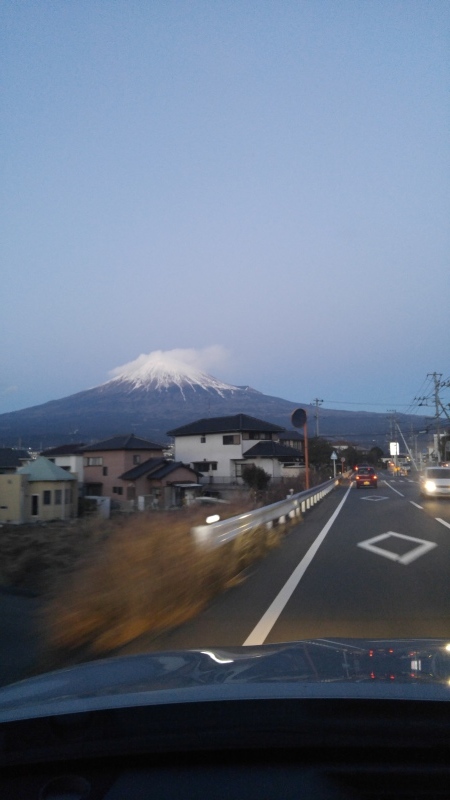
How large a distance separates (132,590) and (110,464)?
43.0 meters

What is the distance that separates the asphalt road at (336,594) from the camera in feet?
23.2

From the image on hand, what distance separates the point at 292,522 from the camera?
20.5 m

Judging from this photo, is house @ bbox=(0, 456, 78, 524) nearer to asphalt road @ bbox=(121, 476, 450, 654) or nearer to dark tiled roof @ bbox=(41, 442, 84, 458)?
dark tiled roof @ bbox=(41, 442, 84, 458)

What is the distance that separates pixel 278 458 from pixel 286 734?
54.7 m

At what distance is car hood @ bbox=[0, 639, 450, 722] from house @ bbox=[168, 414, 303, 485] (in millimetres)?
49943

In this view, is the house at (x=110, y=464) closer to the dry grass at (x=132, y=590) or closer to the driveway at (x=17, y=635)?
the dry grass at (x=132, y=590)

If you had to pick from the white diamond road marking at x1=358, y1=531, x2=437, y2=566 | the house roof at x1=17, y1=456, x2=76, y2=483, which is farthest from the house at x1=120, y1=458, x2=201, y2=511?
the white diamond road marking at x1=358, y1=531, x2=437, y2=566

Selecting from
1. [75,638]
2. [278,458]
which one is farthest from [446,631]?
[278,458]

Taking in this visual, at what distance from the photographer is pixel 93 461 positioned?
5022 cm

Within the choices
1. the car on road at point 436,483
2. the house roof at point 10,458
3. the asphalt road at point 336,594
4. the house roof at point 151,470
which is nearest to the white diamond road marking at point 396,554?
the asphalt road at point 336,594

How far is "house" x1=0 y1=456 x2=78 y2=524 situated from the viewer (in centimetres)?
3028

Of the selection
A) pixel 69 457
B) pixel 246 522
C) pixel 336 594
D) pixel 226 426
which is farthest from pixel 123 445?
pixel 336 594

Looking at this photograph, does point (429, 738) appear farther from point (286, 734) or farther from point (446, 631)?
point (446, 631)

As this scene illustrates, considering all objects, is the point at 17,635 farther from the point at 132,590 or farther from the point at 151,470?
the point at 151,470
